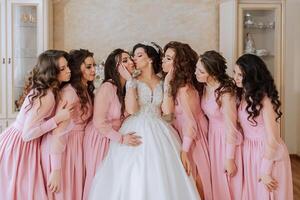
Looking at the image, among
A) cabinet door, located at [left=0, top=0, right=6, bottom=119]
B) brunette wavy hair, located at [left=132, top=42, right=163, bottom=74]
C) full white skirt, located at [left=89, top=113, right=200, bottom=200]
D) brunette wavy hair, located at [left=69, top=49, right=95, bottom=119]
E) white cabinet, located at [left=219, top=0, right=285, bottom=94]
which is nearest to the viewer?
full white skirt, located at [left=89, top=113, right=200, bottom=200]

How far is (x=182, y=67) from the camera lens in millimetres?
2283

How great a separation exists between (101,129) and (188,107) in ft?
1.76

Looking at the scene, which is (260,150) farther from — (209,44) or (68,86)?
(209,44)

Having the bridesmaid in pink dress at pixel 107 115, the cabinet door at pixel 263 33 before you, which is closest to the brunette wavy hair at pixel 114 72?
the bridesmaid in pink dress at pixel 107 115

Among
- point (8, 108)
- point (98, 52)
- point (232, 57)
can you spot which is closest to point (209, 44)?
point (232, 57)

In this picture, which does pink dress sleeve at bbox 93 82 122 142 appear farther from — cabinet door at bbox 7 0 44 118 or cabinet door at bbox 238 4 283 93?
cabinet door at bbox 238 4 283 93

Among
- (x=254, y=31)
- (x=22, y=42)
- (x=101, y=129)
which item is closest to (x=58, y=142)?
(x=101, y=129)

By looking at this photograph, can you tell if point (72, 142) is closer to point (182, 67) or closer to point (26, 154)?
point (26, 154)

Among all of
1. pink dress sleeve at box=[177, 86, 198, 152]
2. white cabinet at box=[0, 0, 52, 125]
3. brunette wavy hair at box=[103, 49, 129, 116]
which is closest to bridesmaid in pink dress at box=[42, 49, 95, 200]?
brunette wavy hair at box=[103, 49, 129, 116]

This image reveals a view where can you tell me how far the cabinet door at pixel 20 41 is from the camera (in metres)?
4.11

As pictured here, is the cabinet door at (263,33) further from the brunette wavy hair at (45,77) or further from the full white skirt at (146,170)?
the brunette wavy hair at (45,77)

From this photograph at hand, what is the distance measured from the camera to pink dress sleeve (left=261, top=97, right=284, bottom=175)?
2.08 m

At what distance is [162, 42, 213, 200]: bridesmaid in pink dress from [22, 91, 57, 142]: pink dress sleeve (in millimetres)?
665

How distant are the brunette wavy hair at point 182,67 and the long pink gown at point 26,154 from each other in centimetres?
73
